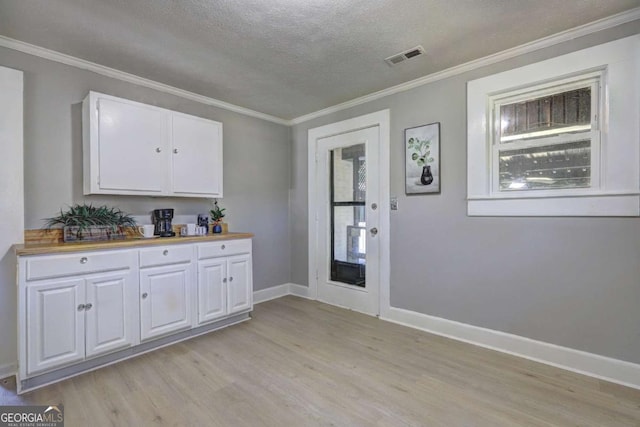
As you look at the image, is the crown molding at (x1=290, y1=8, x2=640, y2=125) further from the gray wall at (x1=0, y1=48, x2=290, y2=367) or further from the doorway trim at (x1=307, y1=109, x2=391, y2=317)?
the gray wall at (x1=0, y1=48, x2=290, y2=367)

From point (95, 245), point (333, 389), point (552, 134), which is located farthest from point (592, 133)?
point (95, 245)

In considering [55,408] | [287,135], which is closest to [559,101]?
[287,135]

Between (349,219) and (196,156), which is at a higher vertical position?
(196,156)

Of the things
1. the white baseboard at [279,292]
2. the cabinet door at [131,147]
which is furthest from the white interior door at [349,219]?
the cabinet door at [131,147]

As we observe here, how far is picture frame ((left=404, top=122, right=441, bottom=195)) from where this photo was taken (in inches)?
110

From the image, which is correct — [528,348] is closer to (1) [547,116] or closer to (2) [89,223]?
(1) [547,116]

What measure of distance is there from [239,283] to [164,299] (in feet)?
2.35

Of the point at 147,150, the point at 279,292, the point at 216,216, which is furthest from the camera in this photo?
the point at 279,292

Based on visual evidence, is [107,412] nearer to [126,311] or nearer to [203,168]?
[126,311]

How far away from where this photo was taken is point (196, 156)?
2.94 metres

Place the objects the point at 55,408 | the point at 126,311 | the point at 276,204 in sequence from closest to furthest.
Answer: the point at 55,408 → the point at 126,311 → the point at 276,204

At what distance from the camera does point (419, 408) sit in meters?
1.73

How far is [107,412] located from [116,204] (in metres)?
1.67

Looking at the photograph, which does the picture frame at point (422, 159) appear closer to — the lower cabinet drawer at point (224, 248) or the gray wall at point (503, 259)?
the gray wall at point (503, 259)
